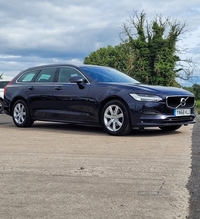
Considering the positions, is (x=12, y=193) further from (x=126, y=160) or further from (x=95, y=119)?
(x=95, y=119)

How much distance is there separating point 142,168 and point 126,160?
62cm

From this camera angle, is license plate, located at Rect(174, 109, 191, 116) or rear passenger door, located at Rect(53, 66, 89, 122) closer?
A: license plate, located at Rect(174, 109, 191, 116)

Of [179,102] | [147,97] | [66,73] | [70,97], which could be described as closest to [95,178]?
[147,97]

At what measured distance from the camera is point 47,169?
528cm

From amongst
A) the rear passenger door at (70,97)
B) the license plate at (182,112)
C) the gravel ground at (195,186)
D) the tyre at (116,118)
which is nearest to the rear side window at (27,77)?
the rear passenger door at (70,97)

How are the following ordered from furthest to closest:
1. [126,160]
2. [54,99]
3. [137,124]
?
[54,99], [137,124], [126,160]

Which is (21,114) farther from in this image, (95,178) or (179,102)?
(95,178)

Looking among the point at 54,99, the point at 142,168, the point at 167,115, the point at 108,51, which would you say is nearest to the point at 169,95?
the point at 167,115

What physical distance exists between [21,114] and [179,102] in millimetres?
4120

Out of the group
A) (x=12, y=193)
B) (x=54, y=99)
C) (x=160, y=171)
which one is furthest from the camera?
(x=54, y=99)

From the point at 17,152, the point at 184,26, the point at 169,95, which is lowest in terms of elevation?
the point at 17,152

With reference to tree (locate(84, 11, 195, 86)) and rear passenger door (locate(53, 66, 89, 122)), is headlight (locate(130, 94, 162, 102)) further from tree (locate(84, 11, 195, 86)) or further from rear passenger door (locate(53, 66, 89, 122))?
tree (locate(84, 11, 195, 86))

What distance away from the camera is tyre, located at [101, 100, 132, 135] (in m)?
8.72

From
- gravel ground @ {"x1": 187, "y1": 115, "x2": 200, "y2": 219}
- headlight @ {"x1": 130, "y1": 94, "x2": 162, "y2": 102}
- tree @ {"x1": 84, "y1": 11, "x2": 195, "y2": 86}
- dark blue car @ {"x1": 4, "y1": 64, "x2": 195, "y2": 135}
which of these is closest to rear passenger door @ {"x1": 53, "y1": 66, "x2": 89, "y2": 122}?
dark blue car @ {"x1": 4, "y1": 64, "x2": 195, "y2": 135}
